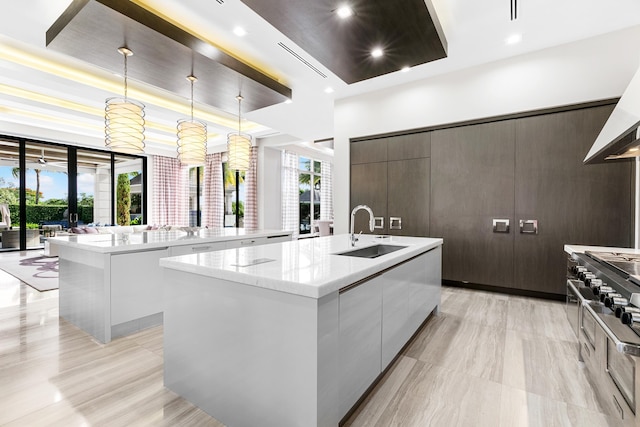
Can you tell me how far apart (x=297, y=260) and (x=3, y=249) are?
896 cm

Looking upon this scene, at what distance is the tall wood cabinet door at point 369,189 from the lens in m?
4.50

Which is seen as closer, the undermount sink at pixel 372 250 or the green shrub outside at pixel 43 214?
the undermount sink at pixel 372 250

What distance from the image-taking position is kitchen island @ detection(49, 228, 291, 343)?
2262 millimetres

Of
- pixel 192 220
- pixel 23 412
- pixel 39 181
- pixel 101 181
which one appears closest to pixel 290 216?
pixel 192 220

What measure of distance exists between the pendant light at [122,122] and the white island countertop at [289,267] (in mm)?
1775

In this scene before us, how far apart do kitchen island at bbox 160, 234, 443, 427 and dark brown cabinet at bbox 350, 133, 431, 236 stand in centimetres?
257

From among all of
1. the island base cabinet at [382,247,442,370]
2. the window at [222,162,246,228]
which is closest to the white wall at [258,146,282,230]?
the window at [222,162,246,228]

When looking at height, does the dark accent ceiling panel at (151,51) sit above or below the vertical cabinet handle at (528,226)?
above

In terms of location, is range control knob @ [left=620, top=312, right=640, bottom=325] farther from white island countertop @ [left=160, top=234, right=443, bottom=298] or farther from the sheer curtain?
the sheer curtain

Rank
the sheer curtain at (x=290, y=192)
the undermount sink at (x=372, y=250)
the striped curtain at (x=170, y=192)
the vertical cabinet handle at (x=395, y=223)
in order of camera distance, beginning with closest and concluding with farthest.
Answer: the undermount sink at (x=372, y=250) < the vertical cabinet handle at (x=395, y=223) < the sheer curtain at (x=290, y=192) < the striped curtain at (x=170, y=192)

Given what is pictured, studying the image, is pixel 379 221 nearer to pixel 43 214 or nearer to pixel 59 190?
pixel 59 190

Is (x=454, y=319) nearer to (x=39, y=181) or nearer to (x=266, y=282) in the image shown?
(x=266, y=282)

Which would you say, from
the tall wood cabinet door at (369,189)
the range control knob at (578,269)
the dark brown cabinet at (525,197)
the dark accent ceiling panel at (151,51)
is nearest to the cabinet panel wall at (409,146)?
the dark brown cabinet at (525,197)

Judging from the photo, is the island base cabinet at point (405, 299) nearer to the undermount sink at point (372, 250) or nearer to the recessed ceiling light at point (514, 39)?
the undermount sink at point (372, 250)
